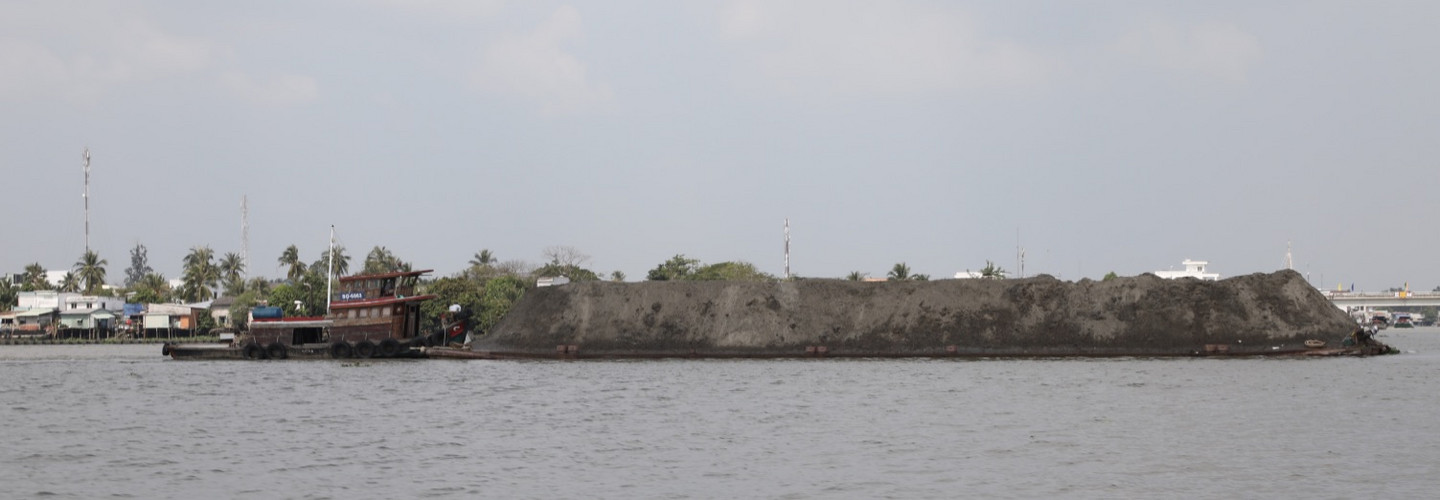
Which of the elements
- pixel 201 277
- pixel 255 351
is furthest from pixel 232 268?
pixel 255 351

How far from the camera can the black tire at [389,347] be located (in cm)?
6825

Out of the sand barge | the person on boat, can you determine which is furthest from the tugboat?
the person on boat

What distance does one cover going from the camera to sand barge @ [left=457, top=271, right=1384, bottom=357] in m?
66.6

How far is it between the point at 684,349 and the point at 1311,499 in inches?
2031

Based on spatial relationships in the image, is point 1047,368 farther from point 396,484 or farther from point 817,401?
point 396,484

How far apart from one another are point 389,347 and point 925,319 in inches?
1074

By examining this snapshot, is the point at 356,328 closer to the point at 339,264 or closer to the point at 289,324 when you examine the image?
the point at 289,324

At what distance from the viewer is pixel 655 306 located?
73.8 m

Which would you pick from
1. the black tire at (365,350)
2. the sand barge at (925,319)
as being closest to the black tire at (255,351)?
the black tire at (365,350)

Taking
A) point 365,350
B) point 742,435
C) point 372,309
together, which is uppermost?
point 372,309

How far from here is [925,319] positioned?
Result: 232ft

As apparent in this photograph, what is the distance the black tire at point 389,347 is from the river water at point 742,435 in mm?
13831

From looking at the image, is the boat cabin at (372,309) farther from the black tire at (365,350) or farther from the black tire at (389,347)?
the black tire at (365,350)

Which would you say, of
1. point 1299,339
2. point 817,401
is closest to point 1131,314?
point 1299,339
